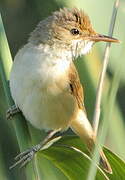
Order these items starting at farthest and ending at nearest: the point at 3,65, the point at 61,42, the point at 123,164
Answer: the point at 61,42 → the point at 3,65 → the point at 123,164

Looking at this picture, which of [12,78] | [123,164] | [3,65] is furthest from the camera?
[12,78]

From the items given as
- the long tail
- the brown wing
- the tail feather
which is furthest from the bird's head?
the tail feather

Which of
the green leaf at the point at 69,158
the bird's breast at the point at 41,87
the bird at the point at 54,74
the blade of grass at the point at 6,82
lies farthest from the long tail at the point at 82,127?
the blade of grass at the point at 6,82

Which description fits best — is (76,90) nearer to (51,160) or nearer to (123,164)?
(51,160)

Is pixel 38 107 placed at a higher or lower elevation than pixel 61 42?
lower

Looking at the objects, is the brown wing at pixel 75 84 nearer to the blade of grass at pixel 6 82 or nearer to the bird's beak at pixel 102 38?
the bird's beak at pixel 102 38

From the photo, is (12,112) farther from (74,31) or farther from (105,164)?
(74,31)

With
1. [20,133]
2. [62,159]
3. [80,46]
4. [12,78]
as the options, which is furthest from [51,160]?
[80,46]
